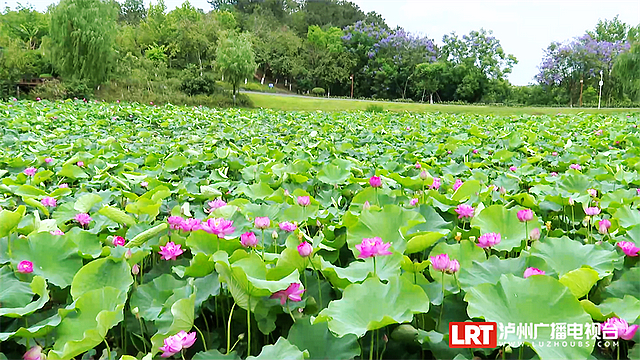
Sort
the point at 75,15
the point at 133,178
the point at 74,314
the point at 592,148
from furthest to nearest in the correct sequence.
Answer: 1. the point at 75,15
2. the point at 592,148
3. the point at 133,178
4. the point at 74,314

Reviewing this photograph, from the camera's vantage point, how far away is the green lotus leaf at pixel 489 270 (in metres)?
0.70

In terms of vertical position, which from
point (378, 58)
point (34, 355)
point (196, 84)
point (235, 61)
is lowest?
point (34, 355)

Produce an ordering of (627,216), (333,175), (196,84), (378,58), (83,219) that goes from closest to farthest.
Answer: (627,216) → (83,219) → (333,175) → (196,84) → (378,58)

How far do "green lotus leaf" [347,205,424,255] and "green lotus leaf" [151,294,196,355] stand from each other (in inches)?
14.4

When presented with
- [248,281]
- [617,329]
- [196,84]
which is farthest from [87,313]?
[196,84]

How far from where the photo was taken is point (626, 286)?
71 centimetres

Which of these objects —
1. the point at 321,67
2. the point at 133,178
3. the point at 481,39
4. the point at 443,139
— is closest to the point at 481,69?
the point at 481,39

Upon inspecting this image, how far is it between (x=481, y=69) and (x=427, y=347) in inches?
1202

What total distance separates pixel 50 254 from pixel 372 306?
635mm

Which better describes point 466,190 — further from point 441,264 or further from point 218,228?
point 218,228

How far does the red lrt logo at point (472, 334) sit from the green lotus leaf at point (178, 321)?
1.22 feet

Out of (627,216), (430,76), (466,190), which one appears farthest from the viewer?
(430,76)

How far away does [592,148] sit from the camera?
2953 mm

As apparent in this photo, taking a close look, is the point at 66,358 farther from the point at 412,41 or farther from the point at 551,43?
the point at 551,43
